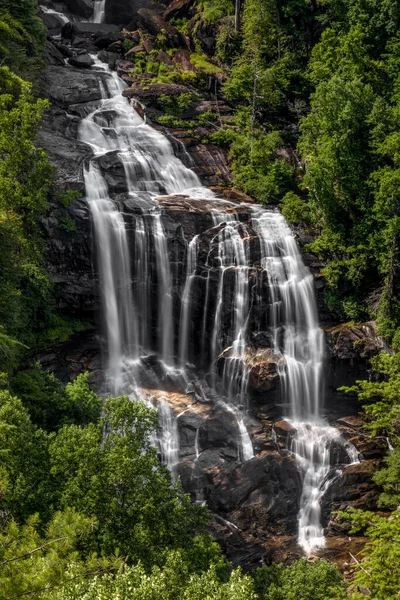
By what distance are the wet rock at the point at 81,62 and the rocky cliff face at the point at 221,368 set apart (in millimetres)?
9343

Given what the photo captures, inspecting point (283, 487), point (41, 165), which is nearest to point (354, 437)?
point (283, 487)

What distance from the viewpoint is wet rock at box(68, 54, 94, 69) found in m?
52.6

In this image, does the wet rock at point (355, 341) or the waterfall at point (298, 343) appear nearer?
the waterfall at point (298, 343)

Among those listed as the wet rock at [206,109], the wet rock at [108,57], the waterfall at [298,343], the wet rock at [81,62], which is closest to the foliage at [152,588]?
the waterfall at [298,343]

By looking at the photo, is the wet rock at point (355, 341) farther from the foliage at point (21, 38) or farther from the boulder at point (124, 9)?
the boulder at point (124, 9)

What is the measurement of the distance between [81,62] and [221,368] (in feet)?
123

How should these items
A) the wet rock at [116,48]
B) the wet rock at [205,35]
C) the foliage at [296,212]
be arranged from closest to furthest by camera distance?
1. the foliage at [296,212]
2. the wet rock at [205,35]
3. the wet rock at [116,48]

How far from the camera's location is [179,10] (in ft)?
195

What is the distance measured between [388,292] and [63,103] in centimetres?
3244

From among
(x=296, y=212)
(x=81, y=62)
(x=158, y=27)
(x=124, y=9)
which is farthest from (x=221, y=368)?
(x=124, y=9)

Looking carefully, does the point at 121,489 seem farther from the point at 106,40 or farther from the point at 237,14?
the point at 106,40

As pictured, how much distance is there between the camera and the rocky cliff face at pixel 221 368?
26.0 meters

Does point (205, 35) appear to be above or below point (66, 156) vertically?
above

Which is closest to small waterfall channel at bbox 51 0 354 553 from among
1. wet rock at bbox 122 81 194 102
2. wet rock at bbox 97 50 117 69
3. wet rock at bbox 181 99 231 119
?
wet rock at bbox 181 99 231 119
